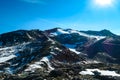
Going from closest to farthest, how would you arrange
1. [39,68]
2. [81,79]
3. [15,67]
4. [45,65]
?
[81,79] < [39,68] < [45,65] < [15,67]

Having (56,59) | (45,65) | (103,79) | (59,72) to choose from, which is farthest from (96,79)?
(56,59)

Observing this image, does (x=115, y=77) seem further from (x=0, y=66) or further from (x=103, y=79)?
(x=0, y=66)

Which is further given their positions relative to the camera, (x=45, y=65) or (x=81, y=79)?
(x=45, y=65)

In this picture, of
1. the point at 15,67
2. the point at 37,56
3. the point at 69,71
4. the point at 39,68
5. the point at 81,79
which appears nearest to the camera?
the point at 81,79

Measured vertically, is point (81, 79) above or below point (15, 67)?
below

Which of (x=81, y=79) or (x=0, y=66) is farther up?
(x=0, y=66)

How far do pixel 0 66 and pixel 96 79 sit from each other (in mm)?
91021

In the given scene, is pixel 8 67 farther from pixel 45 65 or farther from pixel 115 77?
pixel 115 77

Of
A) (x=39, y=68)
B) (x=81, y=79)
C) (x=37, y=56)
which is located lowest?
(x=81, y=79)

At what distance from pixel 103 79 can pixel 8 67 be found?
83804 millimetres

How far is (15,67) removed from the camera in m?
182

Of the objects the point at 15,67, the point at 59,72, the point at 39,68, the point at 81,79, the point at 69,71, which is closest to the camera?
the point at 81,79

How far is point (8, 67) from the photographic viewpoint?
186m

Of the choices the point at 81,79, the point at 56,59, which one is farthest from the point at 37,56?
the point at 81,79
